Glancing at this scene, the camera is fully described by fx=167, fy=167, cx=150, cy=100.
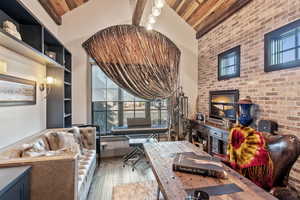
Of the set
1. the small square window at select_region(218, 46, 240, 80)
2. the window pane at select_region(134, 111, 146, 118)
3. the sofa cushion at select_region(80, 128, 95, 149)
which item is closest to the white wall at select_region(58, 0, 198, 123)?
the sofa cushion at select_region(80, 128, 95, 149)

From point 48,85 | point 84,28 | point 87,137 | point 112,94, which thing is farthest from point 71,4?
point 87,137

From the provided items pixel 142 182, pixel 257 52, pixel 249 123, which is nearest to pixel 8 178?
pixel 142 182

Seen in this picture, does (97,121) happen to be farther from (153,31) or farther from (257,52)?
(257,52)

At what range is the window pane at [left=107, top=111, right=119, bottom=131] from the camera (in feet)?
14.0

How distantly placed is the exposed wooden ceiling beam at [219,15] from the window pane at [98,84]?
9.40 feet

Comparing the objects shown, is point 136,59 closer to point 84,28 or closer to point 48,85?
point 84,28

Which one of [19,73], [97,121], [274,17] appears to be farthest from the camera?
[97,121]

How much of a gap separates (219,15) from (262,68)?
173 centimetres

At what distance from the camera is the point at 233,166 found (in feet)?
5.82

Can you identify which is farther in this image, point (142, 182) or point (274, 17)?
point (142, 182)

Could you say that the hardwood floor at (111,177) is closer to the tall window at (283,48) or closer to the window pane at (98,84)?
the window pane at (98,84)

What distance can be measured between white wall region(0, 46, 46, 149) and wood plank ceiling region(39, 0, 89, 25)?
3.97 ft

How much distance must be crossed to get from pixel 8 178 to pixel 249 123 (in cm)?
317

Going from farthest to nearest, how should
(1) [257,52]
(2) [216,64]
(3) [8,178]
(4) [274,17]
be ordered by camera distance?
1. (2) [216,64]
2. (1) [257,52]
3. (4) [274,17]
4. (3) [8,178]
